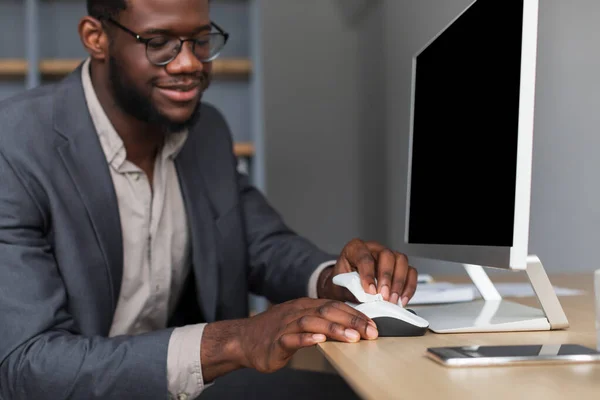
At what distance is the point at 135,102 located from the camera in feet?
5.19

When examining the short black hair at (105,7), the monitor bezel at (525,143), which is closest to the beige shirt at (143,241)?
the short black hair at (105,7)

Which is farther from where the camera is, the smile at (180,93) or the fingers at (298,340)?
the smile at (180,93)

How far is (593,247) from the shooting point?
2.04 meters

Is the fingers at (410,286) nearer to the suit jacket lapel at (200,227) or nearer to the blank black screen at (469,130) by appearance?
the blank black screen at (469,130)

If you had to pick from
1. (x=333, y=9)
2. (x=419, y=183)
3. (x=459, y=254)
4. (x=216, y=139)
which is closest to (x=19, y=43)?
(x=333, y=9)

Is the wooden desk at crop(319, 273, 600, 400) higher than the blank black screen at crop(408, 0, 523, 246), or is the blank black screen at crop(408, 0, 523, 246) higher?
the blank black screen at crop(408, 0, 523, 246)

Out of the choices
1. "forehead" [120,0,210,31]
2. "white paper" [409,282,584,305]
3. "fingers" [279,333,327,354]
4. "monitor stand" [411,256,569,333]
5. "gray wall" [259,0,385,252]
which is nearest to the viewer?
"fingers" [279,333,327,354]

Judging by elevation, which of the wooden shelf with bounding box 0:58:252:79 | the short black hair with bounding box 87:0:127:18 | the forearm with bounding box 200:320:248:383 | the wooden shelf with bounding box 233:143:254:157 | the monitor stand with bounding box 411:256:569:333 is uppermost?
the wooden shelf with bounding box 0:58:252:79

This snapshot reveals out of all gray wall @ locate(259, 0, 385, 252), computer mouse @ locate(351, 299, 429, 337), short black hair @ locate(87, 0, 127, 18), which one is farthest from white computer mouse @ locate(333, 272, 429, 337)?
gray wall @ locate(259, 0, 385, 252)

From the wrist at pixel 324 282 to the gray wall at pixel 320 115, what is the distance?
7.82 feet

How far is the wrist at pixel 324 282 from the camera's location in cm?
141

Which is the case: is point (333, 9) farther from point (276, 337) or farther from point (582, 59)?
point (276, 337)

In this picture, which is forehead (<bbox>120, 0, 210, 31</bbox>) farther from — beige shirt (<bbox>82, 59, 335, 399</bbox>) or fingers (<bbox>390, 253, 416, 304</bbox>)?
fingers (<bbox>390, 253, 416, 304</bbox>)

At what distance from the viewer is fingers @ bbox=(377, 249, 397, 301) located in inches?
43.6
